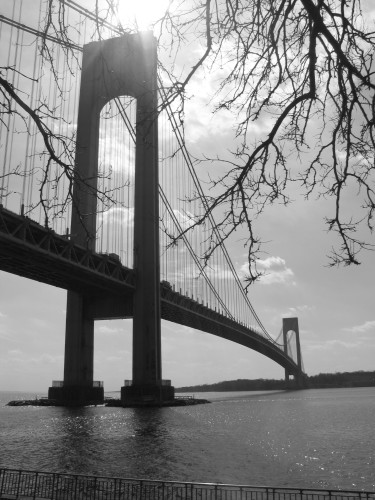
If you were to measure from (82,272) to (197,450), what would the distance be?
19.2m

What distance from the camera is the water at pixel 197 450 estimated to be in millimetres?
15742

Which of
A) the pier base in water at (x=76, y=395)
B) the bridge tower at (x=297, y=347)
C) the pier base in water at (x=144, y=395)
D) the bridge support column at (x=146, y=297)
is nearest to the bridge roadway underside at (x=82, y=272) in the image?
the bridge support column at (x=146, y=297)

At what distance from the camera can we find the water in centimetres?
1574

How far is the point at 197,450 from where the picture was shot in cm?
2095

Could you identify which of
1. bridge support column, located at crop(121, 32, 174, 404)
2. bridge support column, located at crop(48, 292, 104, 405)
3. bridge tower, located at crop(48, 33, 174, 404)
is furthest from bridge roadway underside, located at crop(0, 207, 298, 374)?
bridge support column, located at crop(121, 32, 174, 404)

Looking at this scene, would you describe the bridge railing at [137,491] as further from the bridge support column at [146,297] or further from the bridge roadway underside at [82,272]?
the bridge support column at [146,297]

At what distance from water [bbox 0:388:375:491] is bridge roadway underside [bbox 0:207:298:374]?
29.9ft

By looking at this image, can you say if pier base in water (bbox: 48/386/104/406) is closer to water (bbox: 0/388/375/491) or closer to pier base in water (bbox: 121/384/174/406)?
pier base in water (bbox: 121/384/174/406)

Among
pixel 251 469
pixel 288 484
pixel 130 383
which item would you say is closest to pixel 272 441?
pixel 251 469

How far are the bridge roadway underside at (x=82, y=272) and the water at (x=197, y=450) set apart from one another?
9.11 meters

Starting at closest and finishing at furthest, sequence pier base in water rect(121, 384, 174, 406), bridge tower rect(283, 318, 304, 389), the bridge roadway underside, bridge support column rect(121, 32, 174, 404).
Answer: the bridge roadway underside → pier base in water rect(121, 384, 174, 406) → bridge support column rect(121, 32, 174, 404) → bridge tower rect(283, 318, 304, 389)

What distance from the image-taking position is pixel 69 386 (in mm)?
42625

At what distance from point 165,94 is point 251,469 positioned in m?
15.5

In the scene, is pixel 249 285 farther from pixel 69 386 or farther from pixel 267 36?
pixel 69 386
